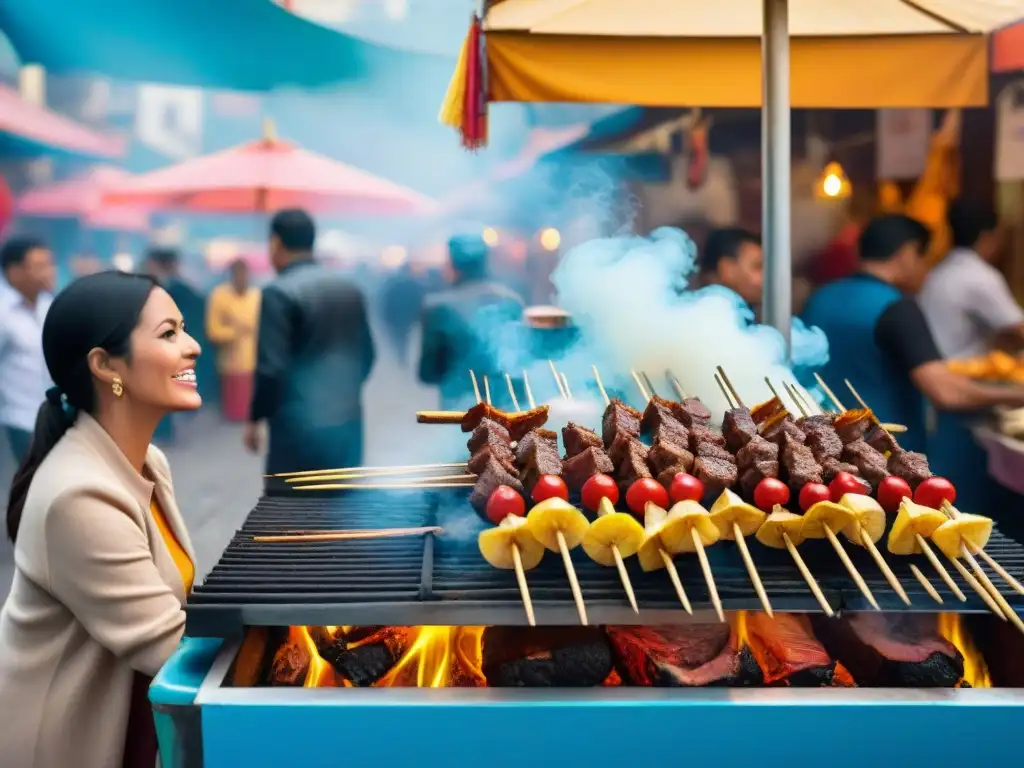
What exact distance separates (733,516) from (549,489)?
0.46 metres

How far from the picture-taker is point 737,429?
9.09 feet

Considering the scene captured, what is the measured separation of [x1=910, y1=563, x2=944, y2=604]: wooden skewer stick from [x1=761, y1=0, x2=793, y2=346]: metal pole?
1607 millimetres

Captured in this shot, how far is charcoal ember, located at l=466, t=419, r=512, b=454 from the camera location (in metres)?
2.90

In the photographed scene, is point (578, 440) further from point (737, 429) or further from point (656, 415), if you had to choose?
point (737, 429)

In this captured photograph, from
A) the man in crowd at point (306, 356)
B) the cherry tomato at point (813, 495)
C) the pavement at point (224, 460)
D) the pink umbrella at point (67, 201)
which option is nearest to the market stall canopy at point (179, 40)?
the pink umbrella at point (67, 201)

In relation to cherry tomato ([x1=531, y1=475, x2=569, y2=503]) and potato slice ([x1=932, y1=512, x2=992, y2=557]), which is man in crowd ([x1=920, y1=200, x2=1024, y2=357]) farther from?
cherry tomato ([x1=531, y1=475, x2=569, y2=503])

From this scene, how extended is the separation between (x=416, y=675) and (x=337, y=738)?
0.40 metres

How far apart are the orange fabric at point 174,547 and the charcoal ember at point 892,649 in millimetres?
1854

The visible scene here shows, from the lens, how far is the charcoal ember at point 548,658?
2203 mm

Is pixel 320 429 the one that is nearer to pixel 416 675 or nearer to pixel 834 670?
pixel 416 675

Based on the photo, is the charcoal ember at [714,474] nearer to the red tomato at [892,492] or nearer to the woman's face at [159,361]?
the red tomato at [892,492]

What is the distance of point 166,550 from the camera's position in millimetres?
2781

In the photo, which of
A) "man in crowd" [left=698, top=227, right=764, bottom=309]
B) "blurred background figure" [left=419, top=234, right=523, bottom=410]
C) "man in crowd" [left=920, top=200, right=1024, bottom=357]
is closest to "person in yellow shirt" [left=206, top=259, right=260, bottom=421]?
"blurred background figure" [left=419, top=234, right=523, bottom=410]

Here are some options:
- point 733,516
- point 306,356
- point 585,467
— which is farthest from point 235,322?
point 733,516
